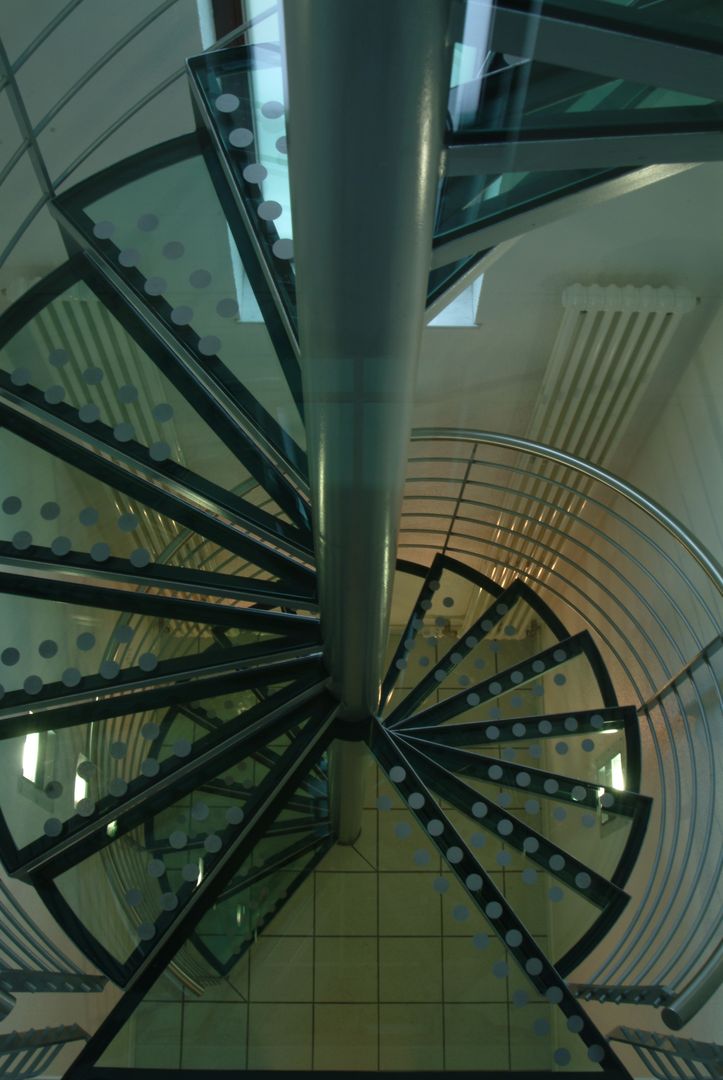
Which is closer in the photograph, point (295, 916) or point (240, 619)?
point (240, 619)

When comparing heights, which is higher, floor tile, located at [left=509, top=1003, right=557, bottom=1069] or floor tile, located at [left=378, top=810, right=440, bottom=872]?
floor tile, located at [left=378, top=810, right=440, bottom=872]

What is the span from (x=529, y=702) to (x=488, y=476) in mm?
937

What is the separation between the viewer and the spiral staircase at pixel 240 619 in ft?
3.86

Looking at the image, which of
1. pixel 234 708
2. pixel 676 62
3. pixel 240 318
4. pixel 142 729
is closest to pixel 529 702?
pixel 234 708

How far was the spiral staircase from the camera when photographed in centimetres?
118

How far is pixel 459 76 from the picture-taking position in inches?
30.3

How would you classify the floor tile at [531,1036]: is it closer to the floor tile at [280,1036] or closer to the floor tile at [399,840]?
the floor tile at [280,1036]

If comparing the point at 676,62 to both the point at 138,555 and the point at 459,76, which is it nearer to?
the point at 459,76

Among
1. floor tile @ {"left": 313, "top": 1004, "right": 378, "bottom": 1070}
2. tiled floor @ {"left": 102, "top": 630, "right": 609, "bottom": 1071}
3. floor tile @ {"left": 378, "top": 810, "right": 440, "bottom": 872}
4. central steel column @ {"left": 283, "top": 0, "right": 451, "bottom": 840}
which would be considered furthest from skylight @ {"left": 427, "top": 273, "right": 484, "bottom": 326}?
floor tile @ {"left": 313, "top": 1004, "right": 378, "bottom": 1070}

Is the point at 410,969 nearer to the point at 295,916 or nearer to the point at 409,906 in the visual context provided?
the point at 409,906

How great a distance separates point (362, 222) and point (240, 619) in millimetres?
1374

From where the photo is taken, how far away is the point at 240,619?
211 centimetres

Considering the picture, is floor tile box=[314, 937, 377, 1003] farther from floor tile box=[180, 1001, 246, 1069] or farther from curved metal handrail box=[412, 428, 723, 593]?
curved metal handrail box=[412, 428, 723, 593]

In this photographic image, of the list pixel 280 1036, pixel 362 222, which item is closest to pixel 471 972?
pixel 280 1036
